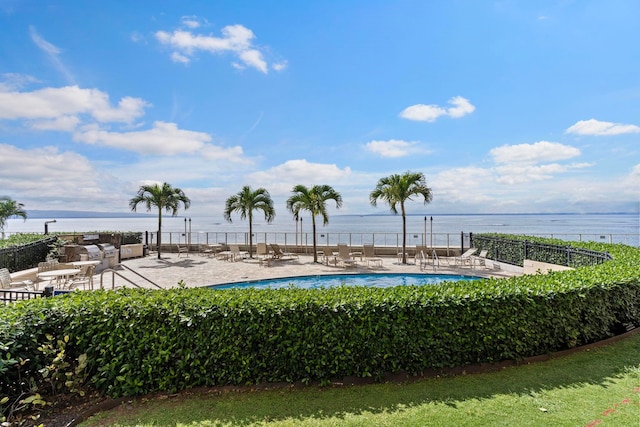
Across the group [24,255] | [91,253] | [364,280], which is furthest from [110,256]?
[364,280]

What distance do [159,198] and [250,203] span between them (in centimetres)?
546

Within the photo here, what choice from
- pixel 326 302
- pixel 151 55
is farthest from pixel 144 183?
pixel 326 302

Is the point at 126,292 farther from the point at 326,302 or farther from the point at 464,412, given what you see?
the point at 464,412

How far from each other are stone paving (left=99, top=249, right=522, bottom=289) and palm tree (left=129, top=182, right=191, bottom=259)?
398 cm

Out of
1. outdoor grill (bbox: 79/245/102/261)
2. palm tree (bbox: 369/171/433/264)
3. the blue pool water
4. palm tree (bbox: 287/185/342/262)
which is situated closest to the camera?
the blue pool water

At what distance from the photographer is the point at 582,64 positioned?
35.1 ft

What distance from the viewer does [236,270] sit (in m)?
14.1

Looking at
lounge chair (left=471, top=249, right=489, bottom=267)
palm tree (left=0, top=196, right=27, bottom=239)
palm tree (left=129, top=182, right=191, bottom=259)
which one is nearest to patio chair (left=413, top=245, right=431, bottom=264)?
lounge chair (left=471, top=249, right=489, bottom=267)

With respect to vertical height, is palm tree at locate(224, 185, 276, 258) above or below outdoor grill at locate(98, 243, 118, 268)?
above

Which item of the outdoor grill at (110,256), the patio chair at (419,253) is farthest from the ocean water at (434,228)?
the outdoor grill at (110,256)

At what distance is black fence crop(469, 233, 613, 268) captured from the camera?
32.2 ft

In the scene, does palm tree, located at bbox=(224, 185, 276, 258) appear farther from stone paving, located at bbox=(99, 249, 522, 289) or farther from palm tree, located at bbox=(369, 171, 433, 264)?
palm tree, located at bbox=(369, 171, 433, 264)

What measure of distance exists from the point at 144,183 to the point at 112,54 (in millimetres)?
10105

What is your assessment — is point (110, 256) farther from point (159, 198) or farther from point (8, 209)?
point (8, 209)
